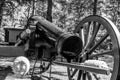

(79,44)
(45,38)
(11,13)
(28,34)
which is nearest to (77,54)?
(79,44)

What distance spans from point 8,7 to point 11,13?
18.4 inches

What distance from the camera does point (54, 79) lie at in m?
5.62

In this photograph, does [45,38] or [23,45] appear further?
[23,45]

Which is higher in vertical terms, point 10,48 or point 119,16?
point 119,16

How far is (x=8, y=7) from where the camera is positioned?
1439 centimetres

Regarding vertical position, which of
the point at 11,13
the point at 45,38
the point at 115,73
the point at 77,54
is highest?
the point at 11,13

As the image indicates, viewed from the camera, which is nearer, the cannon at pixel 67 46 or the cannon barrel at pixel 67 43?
the cannon at pixel 67 46

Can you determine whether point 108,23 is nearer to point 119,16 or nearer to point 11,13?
point 11,13

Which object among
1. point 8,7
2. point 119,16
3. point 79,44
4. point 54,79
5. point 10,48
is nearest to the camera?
point 79,44

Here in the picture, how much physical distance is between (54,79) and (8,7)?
10.0 metres

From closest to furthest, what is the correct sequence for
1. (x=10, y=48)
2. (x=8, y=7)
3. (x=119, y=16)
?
(x=10, y=48) → (x=8, y=7) → (x=119, y=16)

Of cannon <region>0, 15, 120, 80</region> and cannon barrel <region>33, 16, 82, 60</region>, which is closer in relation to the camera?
cannon <region>0, 15, 120, 80</region>

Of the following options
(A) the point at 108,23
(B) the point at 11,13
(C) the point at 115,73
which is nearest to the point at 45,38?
(A) the point at 108,23

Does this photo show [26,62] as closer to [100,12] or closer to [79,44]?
[79,44]
